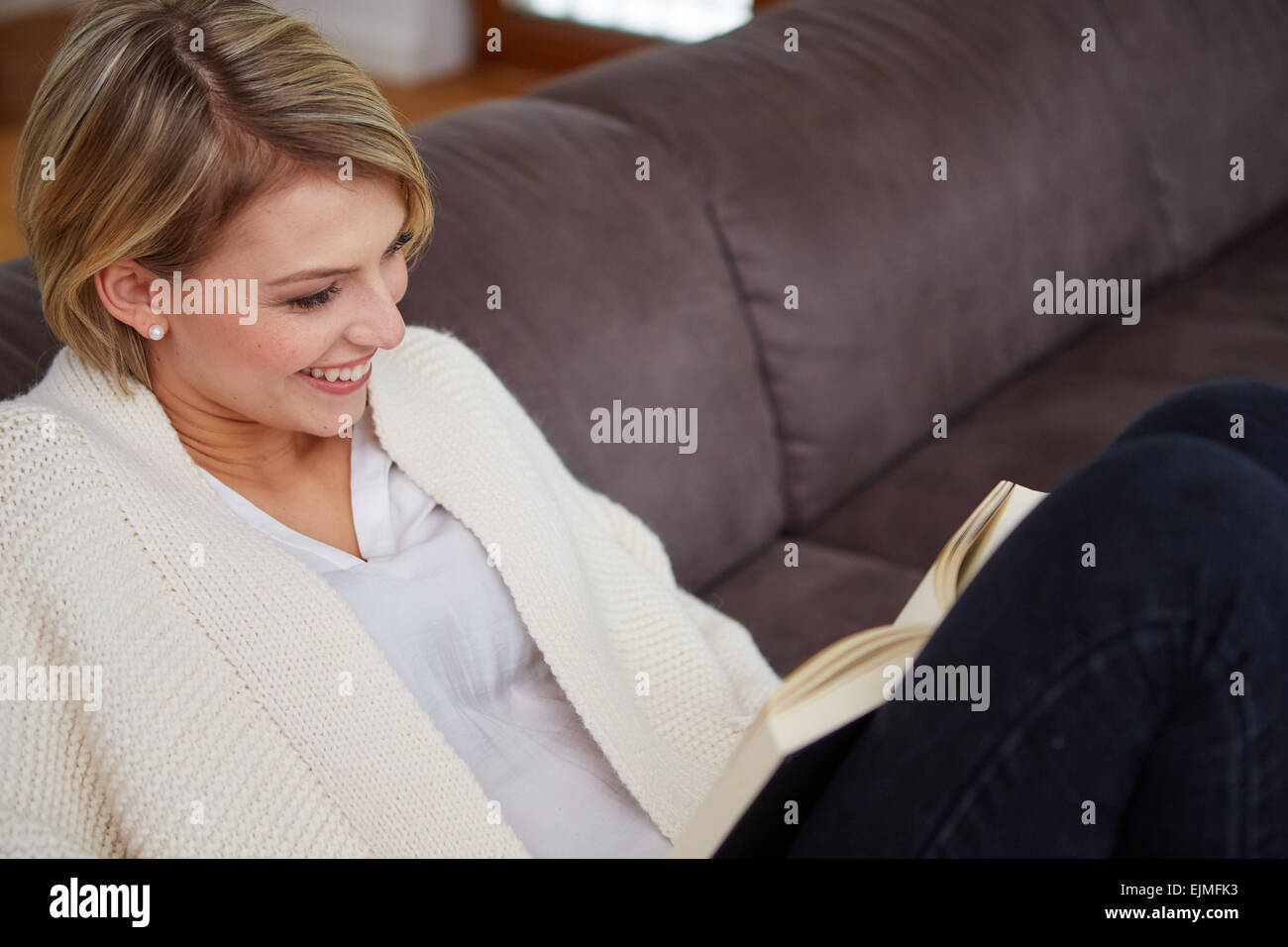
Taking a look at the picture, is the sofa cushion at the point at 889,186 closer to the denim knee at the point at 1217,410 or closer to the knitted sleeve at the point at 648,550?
the knitted sleeve at the point at 648,550

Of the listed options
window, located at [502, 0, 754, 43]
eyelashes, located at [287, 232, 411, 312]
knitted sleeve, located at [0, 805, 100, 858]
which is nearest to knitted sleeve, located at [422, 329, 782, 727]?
eyelashes, located at [287, 232, 411, 312]

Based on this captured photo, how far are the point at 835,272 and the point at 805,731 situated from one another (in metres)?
0.98

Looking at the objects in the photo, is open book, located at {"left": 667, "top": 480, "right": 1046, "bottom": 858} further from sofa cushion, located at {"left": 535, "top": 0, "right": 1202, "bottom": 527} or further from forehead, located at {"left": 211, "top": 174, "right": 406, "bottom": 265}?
sofa cushion, located at {"left": 535, "top": 0, "right": 1202, "bottom": 527}

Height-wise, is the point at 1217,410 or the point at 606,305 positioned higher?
the point at 606,305

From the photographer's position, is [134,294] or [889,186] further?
[889,186]

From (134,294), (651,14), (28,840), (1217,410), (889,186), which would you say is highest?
(651,14)

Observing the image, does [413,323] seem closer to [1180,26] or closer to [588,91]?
[588,91]

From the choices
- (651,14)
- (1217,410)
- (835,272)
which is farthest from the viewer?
(651,14)

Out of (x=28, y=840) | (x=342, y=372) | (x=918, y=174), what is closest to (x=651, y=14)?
(x=918, y=174)

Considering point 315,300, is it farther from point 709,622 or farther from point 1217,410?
point 1217,410

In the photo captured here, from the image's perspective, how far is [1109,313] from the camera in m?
2.15

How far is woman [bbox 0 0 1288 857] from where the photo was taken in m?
0.78

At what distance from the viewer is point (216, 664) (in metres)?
0.94
